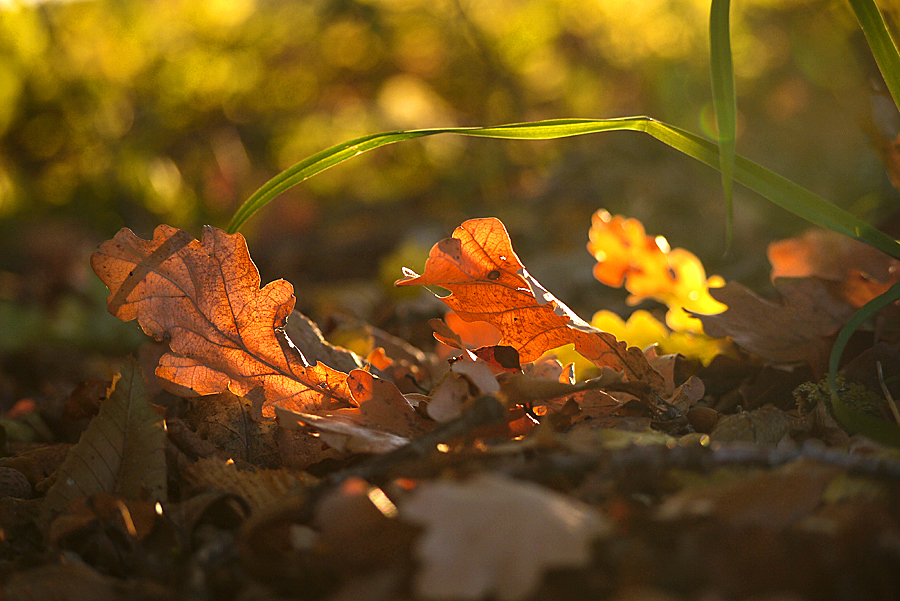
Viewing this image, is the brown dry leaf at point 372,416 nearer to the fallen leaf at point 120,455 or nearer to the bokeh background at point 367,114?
the fallen leaf at point 120,455

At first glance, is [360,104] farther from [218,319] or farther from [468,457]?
[468,457]

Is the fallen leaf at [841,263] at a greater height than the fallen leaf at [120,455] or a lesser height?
greater

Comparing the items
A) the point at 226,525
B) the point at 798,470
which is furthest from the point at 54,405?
the point at 798,470

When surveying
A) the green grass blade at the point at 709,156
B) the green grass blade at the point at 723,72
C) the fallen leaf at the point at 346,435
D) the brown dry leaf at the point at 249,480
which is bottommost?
the brown dry leaf at the point at 249,480

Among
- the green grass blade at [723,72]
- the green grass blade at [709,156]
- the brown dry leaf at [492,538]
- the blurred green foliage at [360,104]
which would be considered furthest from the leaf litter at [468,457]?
the blurred green foliage at [360,104]

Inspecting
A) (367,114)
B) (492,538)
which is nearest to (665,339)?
(492,538)

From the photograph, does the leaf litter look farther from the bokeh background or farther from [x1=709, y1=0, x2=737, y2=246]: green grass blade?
the bokeh background
